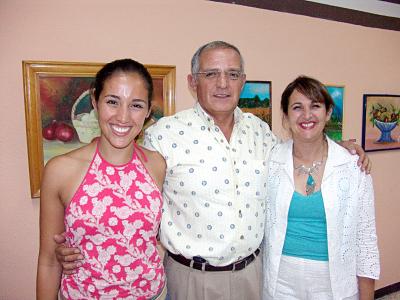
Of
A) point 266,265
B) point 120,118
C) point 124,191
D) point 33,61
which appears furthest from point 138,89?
point 266,265

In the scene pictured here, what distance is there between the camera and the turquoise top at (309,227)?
1.52 m

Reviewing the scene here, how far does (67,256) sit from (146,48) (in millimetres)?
1360

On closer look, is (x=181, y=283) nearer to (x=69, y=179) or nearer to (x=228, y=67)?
(x=69, y=179)

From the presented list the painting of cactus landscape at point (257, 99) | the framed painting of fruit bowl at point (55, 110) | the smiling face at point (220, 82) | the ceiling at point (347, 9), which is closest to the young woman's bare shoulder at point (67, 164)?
the smiling face at point (220, 82)

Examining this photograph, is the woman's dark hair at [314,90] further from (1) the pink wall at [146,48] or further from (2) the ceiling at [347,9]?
(2) the ceiling at [347,9]

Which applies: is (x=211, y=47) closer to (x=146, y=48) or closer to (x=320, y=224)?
(x=146, y=48)

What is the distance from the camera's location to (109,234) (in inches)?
45.4

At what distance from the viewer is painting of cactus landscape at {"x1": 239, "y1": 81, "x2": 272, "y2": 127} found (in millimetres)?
2434

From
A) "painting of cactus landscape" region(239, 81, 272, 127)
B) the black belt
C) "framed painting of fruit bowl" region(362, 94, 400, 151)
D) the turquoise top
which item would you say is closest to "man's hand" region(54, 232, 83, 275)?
the black belt

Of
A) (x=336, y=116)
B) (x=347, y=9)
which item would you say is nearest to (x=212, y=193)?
(x=336, y=116)

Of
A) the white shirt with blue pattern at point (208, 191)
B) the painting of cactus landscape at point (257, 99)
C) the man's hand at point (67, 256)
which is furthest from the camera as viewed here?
the painting of cactus landscape at point (257, 99)

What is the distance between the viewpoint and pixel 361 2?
9.61 ft

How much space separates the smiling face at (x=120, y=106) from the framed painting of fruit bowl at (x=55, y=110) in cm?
75

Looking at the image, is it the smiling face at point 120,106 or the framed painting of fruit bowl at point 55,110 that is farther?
the framed painting of fruit bowl at point 55,110
